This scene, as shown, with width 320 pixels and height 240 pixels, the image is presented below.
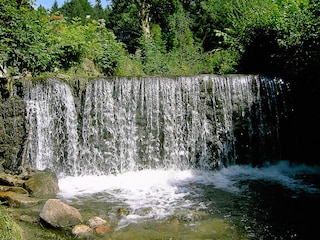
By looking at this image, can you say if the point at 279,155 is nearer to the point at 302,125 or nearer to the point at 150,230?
the point at 302,125

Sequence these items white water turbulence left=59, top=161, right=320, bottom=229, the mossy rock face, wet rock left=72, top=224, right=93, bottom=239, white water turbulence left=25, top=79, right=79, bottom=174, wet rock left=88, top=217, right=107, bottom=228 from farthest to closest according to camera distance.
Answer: white water turbulence left=25, top=79, right=79, bottom=174 < the mossy rock face < white water turbulence left=59, top=161, right=320, bottom=229 < wet rock left=88, top=217, right=107, bottom=228 < wet rock left=72, top=224, right=93, bottom=239

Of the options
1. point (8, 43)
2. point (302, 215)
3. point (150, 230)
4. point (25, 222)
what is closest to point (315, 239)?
point (302, 215)

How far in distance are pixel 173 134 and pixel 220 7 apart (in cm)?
1366

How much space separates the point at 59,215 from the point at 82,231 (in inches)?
19.8

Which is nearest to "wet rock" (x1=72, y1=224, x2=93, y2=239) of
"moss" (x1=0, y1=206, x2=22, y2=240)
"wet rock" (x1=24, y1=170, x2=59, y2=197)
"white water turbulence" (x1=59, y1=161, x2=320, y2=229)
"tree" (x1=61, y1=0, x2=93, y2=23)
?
"white water turbulence" (x1=59, y1=161, x2=320, y2=229)

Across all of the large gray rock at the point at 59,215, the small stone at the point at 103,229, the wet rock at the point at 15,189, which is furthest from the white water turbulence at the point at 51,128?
the small stone at the point at 103,229

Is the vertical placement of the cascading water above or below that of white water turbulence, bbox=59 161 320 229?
above

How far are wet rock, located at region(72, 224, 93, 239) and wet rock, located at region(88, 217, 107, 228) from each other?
14 centimetres

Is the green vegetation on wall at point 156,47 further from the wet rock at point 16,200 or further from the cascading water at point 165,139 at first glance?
the wet rock at point 16,200

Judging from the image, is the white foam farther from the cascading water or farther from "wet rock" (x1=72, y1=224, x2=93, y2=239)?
"wet rock" (x1=72, y1=224, x2=93, y2=239)

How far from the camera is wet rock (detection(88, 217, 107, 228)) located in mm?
5203

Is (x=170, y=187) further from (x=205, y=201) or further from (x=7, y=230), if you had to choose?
(x=7, y=230)

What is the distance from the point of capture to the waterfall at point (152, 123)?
837 centimetres

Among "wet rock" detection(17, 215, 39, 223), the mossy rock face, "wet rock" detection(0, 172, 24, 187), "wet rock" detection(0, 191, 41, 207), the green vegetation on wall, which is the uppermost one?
the green vegetation on wall
